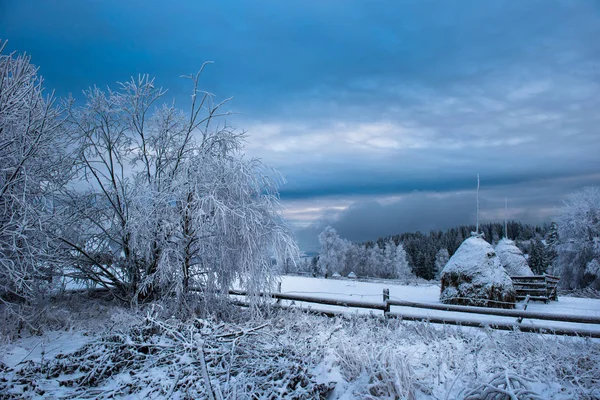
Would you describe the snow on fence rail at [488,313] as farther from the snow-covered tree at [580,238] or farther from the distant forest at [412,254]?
the distant forest at [412,254]

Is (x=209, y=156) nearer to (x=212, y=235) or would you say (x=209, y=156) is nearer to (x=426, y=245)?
(x=212, y=235)

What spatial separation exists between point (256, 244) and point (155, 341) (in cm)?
331

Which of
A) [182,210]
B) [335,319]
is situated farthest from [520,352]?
[182,210]

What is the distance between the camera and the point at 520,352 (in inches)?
221

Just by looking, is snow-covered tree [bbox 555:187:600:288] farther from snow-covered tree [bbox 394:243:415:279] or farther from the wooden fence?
snow-covered tree [bbox 394:243:415:279]

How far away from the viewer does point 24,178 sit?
779 cm

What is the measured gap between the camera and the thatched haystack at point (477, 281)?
12.2 m

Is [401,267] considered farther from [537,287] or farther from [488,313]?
[488,313]

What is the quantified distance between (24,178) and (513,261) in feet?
59.0

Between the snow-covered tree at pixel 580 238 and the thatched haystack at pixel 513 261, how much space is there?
6575 millimetres

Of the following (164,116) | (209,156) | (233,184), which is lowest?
(233,184)

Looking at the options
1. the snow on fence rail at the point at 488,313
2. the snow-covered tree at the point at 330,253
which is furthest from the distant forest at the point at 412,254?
the snow on fence rail at the point at 488,313

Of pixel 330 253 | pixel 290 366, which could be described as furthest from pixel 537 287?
pixel 330 253

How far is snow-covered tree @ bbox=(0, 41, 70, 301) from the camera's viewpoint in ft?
24.1
